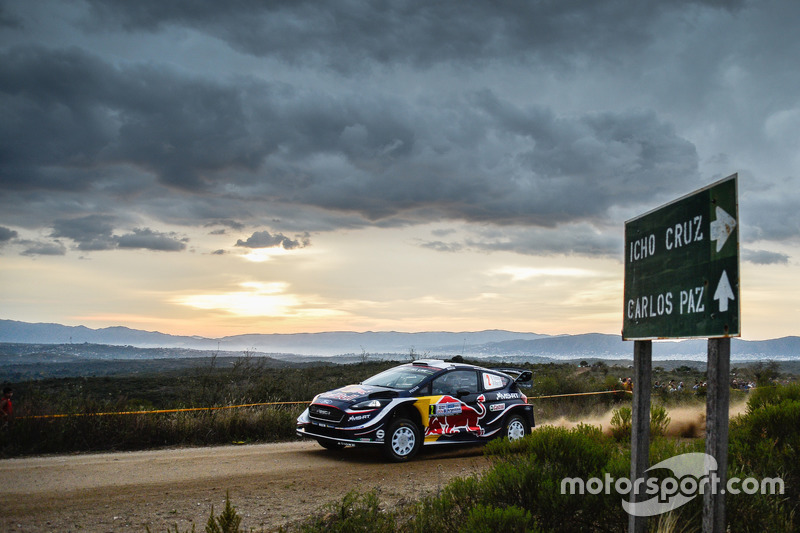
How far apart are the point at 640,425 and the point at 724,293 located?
5.14 feet

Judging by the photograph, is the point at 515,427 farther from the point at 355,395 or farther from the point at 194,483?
the point at 194,483

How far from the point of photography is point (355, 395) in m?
10.9

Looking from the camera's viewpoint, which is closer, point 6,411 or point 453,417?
point 453,417

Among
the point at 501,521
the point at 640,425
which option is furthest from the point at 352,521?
the point at 640,425

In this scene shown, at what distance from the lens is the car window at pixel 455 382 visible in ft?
37.5

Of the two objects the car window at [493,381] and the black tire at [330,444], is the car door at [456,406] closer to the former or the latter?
the car window at [493,381]

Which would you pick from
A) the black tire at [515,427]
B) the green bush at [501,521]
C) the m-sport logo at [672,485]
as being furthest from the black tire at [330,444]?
the green bush at [501,521]

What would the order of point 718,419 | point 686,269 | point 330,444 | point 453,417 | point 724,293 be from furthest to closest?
point 453,417, point 330,444, point 686,269, point 718,419, point 724,293

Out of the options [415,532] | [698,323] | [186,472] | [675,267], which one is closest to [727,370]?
[698,323]

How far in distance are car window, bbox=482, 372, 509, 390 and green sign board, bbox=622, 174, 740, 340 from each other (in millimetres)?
6848

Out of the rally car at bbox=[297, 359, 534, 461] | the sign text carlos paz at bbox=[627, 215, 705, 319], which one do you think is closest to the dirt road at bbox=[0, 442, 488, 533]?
the rally car at bbox=[297, 359, 534, 461]

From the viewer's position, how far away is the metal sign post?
165 inches

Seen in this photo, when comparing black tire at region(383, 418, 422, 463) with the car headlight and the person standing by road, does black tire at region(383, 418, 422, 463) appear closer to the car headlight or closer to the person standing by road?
the car headlight

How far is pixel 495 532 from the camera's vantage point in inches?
193
